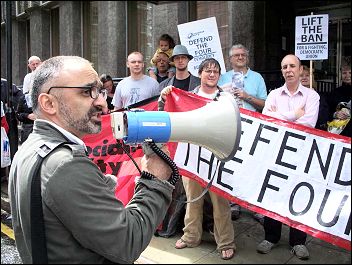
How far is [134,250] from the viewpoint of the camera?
51.3 inches

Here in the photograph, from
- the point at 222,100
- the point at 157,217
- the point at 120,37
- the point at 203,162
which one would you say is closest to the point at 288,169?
the point at 203,162

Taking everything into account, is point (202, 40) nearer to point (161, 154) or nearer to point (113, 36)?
point (161, 154)

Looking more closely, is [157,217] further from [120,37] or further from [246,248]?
[120,37]

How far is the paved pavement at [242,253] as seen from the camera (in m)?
3.45

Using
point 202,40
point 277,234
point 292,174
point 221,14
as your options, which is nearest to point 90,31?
point 221,14

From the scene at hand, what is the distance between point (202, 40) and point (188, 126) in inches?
157

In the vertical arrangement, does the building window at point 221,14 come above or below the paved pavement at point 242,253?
above

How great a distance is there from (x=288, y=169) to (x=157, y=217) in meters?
2.05

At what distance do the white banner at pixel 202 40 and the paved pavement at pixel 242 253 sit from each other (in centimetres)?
221

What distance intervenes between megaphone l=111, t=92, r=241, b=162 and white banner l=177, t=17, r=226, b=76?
3731mm

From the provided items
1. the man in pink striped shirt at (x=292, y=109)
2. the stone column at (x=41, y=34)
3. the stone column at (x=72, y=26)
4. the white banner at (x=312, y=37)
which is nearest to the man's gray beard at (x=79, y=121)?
the man in pink striped shirt at (x=292, y=109)

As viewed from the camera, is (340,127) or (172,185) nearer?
(172,185)

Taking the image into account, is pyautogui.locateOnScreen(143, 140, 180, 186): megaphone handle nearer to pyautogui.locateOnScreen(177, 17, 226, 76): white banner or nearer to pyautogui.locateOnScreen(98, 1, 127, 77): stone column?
pyautogui.locateOnScreen(177, 17, 226, 76): white banner

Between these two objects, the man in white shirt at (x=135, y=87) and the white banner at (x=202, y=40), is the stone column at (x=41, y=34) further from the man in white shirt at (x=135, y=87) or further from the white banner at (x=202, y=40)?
the man in white shirt at (x=135, y=87)
